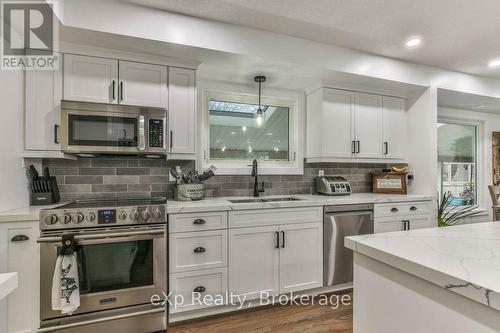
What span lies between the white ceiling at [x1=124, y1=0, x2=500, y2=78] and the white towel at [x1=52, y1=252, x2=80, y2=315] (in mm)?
1961

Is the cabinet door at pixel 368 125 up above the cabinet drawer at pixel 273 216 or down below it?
above

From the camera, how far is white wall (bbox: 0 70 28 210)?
174cm

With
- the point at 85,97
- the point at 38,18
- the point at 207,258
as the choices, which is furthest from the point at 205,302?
the point at 38,18

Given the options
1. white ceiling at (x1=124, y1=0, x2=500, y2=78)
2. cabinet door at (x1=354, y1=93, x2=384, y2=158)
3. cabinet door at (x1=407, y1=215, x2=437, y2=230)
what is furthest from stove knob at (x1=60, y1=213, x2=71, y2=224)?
cabinet door at (x1=407, y1=215, x2=437, y2=230)

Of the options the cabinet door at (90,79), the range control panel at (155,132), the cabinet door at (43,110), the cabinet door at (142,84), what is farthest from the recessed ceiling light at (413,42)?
the cabinet door at (43,110)

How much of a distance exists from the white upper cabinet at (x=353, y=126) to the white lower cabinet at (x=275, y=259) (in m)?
1.01

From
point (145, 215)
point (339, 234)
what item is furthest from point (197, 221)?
point (339, 234)

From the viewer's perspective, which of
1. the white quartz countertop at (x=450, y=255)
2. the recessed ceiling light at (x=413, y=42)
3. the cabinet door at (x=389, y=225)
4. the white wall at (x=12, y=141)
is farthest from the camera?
the cabinet door at (x=389, y=225)

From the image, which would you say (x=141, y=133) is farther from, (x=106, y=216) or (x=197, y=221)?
(x=197, y=221)

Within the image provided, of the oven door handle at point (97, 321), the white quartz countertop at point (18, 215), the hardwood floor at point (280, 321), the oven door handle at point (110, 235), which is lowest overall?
the hardwood floor at point (280, 321)

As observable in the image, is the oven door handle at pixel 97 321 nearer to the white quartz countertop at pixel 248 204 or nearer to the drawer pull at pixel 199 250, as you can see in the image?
the drawer pull at pixel 199 250

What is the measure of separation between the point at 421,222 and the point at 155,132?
3143 mm

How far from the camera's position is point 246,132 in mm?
3070

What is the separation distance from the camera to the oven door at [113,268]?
1.71 m
